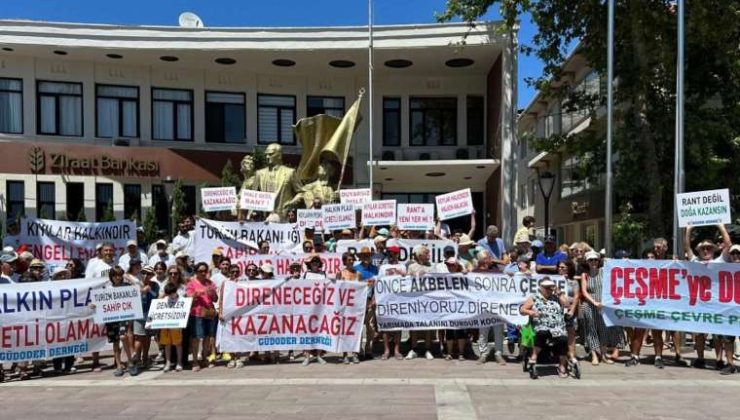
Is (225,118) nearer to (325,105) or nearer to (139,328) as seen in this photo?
(325,105)

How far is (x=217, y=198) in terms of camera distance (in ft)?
43.3

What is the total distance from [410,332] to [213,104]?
1810 cm

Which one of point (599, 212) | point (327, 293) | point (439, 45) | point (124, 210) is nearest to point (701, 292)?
point (327, 293)

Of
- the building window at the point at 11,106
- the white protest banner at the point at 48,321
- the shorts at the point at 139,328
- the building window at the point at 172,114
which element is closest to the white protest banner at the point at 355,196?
the shorts at the point at 139,328

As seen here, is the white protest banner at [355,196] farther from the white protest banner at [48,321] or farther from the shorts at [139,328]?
the white protest banner at [48,321]

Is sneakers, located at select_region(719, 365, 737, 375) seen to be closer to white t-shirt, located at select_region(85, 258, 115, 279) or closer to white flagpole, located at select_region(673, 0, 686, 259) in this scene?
white flagpole, located at select_region(673, 0, 686, 259)

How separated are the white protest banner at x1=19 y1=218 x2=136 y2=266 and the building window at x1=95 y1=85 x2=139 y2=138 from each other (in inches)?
540

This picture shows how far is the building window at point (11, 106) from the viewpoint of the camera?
24047 mm

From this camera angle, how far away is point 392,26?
2261 cm

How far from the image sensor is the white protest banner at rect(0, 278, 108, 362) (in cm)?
885

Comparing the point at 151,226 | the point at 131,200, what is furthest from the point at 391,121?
the point at 131,200

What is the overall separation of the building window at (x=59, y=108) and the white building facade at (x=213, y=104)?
0.13 ft

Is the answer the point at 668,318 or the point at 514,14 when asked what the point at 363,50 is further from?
the point at 668,318

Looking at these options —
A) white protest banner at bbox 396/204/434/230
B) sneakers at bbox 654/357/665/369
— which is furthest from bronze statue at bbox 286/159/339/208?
sneakers at bbox 654/357/665/369
